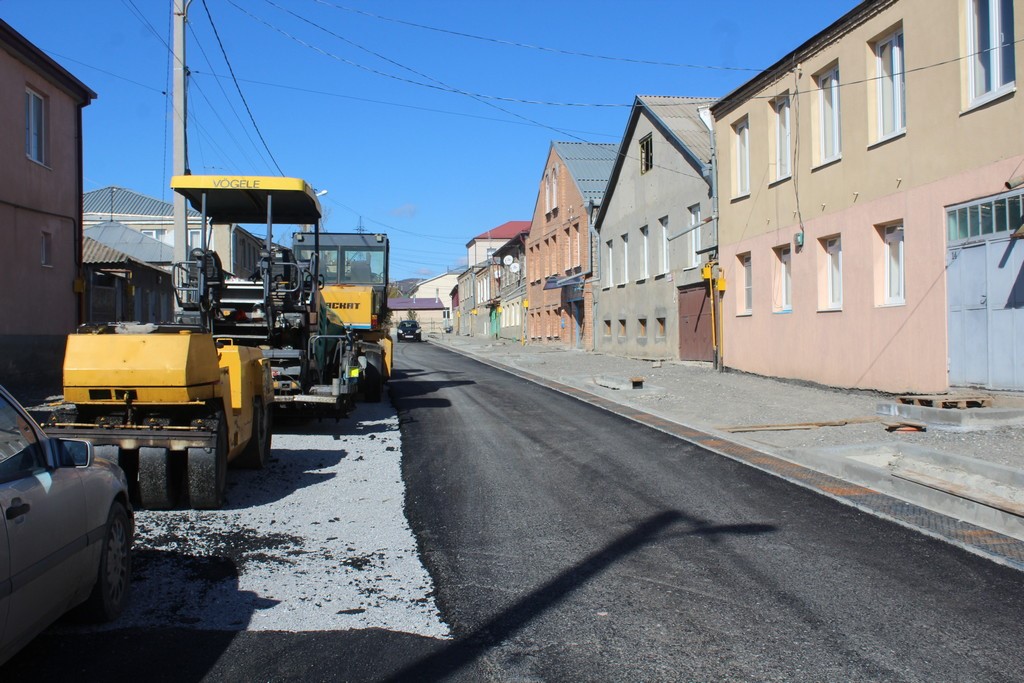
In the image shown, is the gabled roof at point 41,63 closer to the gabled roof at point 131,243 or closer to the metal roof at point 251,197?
the metal roof at point 251,197

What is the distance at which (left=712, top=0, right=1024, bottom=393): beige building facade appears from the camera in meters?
12.2

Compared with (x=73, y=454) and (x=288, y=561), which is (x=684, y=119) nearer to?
(x=288, y=561)

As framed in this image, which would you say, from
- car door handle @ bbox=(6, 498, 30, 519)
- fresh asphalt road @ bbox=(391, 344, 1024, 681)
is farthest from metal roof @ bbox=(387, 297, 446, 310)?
car door handle @ bbox=(6, 498, 30, 519)

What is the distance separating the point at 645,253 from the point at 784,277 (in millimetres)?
9697

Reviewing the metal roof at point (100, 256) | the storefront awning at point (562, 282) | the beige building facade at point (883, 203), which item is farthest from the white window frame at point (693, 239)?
the metal roof at point (100, 256)

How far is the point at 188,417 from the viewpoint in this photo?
7.27 meters

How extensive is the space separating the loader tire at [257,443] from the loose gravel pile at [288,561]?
111 millimetres

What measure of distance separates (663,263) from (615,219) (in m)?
5.34

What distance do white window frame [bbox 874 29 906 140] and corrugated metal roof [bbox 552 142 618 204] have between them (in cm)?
2067

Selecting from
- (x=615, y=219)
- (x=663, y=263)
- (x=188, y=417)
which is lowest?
(x=188, y=417)

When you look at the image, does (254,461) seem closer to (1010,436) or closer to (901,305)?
(1010,436)

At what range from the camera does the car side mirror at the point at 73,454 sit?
14.0 feet

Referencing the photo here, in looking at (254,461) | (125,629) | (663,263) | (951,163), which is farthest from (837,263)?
(125,629)

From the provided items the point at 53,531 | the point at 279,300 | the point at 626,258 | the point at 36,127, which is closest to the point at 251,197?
the point at 279,300
